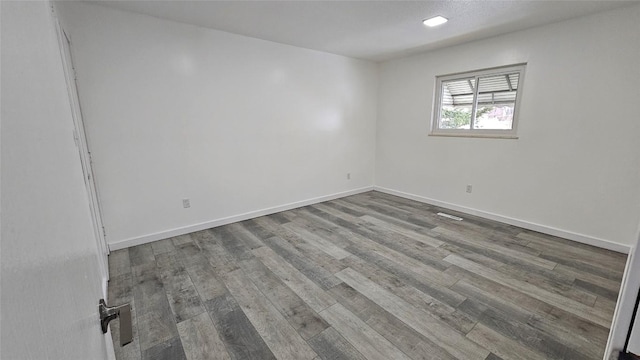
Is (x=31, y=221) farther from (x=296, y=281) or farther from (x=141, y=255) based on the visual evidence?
(x=141, y=255)

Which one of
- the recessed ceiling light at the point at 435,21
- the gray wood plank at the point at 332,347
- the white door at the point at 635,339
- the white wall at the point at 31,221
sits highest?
the recessed ceiling light at the point at 435,21

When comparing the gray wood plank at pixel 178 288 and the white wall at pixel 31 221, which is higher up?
the white wall at pixel 31 221

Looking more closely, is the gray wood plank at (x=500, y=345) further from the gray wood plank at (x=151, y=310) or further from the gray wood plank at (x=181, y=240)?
the gray wood plank at (x=181, y=240)

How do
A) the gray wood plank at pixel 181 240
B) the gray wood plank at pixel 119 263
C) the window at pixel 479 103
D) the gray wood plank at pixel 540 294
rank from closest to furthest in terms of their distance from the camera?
the gray wood plank at pixel 540 294
the gray wood plank at pixel 119 263
the gray wood plank at pixel 181 240
the window at pixel 479 103

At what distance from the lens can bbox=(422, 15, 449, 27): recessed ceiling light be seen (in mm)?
2809

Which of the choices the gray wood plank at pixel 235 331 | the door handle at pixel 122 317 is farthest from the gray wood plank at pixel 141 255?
the door handle at pixel 122 317

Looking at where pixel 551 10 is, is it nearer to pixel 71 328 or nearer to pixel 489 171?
pixel 489 171

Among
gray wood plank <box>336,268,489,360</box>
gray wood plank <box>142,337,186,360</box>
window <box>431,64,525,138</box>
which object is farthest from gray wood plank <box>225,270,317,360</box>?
window <box>431,64,525,138</box>

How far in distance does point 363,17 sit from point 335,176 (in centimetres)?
254

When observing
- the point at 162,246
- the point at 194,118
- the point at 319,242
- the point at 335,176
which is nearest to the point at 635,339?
the point at 319,242

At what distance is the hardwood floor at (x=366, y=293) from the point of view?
1679mm

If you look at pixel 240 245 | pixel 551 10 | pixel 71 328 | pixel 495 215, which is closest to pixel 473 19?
pixel 551 10

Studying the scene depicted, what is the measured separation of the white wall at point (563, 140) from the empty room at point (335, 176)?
2 cm

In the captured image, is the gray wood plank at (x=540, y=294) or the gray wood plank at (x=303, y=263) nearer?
the gray wood plank at (x=540, y=294)
